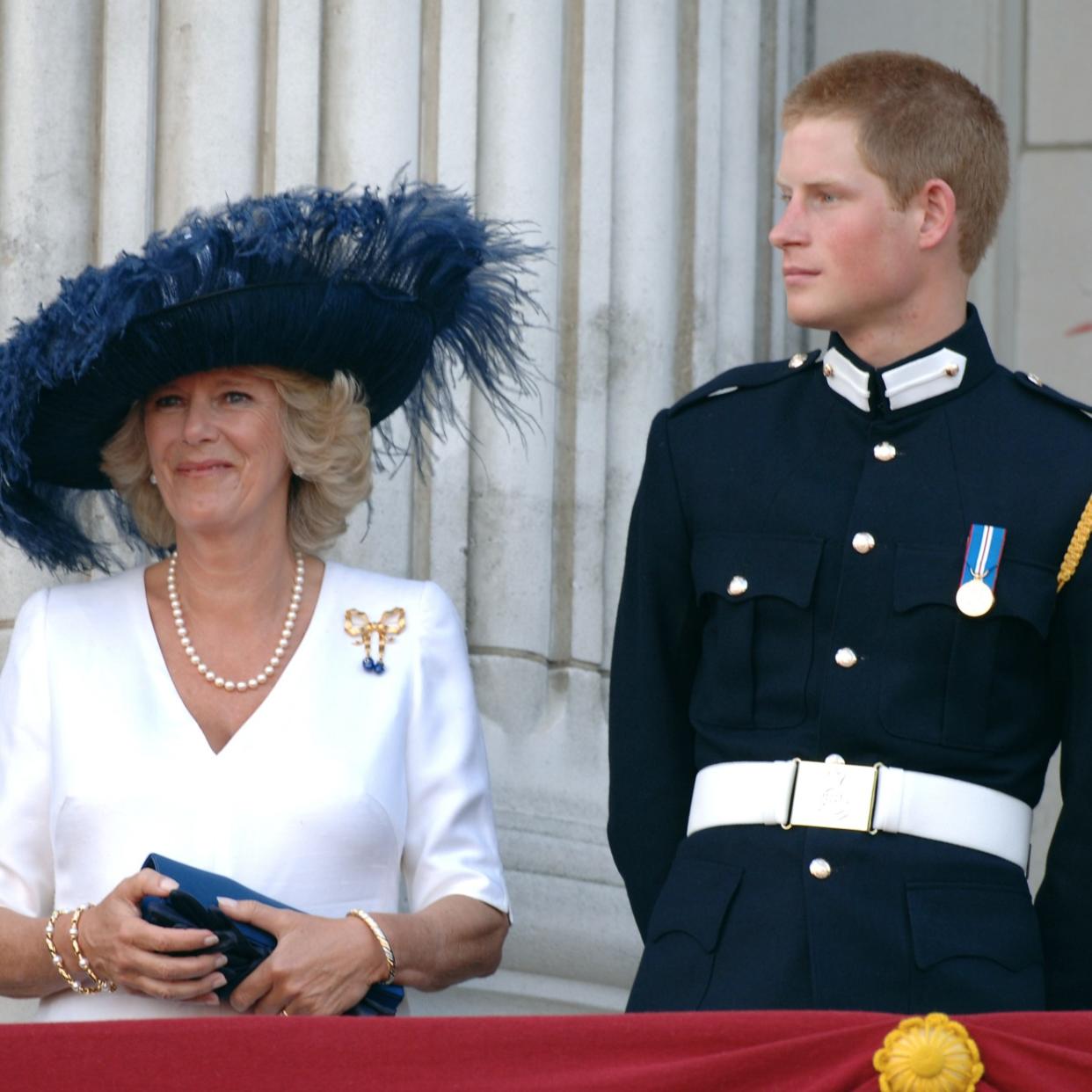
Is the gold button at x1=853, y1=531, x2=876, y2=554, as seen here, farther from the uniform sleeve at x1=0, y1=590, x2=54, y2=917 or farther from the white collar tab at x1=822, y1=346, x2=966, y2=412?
the uniform sleeve at x1=0, y1=590, x2=54, y2=917

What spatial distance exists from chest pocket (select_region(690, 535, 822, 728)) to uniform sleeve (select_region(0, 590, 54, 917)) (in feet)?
2.97

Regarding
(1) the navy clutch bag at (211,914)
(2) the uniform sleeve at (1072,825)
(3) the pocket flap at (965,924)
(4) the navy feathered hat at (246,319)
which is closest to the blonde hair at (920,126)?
(2) the uniform sleeve at (1072,825)

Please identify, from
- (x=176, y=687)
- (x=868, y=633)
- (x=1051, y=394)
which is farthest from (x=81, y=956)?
(x=1051, y=394)

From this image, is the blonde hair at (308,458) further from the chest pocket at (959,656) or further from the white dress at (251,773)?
the chest pocket at (959,656)

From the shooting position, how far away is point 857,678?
317 centimetres

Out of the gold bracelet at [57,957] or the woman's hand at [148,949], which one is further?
the gold bracelet at [57,957]

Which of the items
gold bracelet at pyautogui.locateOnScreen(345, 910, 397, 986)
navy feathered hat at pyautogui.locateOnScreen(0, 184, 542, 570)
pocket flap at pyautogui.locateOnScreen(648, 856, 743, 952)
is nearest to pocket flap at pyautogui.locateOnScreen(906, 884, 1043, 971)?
pocket flap at pyautogui.locateOnScreen(648, 856, 743, 952)

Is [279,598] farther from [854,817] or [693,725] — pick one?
[854,817]

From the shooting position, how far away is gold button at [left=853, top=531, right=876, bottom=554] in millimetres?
3229

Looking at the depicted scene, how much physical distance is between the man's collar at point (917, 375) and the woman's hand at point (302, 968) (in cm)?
92

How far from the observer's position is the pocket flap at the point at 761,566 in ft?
10.6

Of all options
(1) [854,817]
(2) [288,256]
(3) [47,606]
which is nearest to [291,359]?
(2) [288,256]

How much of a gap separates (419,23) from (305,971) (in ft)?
6.50

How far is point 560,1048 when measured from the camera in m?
2.78
